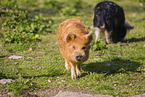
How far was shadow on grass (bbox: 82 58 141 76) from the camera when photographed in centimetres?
581

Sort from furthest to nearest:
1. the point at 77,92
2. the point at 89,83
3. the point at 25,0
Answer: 1. the point at 25,0
2. the point at 89,83
3. the point at 77,92

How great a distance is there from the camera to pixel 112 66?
617cm

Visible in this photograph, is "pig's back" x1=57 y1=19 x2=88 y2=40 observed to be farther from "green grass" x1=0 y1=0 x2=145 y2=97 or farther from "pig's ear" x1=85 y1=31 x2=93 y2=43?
"green grass" x1=0 y1=0 x2=145 y2=97

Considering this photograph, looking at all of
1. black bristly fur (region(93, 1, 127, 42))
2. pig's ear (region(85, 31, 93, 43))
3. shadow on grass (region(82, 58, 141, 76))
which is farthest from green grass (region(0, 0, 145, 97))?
pig's ear (region(85, 31, 93, 43))

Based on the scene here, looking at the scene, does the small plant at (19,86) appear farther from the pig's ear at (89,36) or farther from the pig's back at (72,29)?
the pig's ear at (89,36)

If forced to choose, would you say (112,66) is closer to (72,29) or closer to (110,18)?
(72,29)

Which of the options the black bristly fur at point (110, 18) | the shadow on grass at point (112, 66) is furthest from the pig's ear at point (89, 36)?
the black bristly fur at point (110, 18)

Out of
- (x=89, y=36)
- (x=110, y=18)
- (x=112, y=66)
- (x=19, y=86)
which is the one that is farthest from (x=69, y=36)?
(x=110, y=18)

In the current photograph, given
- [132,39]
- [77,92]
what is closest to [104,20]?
[132,39]

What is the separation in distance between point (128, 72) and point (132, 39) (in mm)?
3369

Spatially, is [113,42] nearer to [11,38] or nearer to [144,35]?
[144,35]

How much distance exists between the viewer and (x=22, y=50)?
7418mm

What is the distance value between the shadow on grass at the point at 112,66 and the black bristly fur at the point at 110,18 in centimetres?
170

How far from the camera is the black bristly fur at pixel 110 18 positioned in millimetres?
7843
